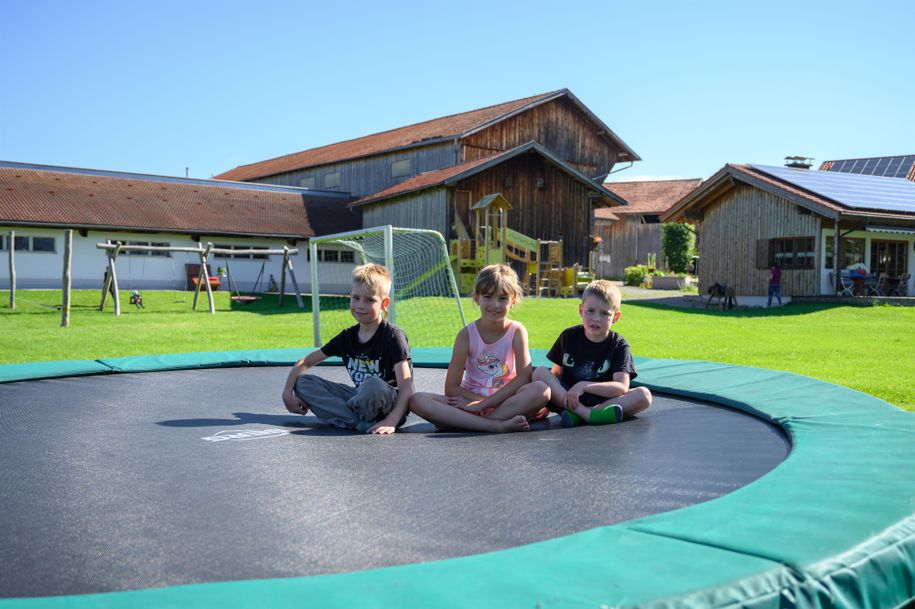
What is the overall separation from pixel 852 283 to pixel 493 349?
14.4 meters

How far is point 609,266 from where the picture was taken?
32.6 metres

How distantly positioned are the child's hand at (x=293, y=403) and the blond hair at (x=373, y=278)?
57 cm

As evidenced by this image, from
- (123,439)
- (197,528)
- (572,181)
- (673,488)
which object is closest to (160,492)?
(197,528)

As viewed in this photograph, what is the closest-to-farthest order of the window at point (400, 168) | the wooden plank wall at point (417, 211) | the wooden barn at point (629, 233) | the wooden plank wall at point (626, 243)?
the wooden plank wall at point (417, 211)
the window at point (400, 168)
the wooden barn at point (629, 233)
the wooden plank wall at point (626, 243)

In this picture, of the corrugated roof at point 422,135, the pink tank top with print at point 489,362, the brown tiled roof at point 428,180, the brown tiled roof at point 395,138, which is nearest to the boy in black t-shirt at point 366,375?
the pink tank top with print at point 489,362

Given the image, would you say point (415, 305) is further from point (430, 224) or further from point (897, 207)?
point (897, 207)

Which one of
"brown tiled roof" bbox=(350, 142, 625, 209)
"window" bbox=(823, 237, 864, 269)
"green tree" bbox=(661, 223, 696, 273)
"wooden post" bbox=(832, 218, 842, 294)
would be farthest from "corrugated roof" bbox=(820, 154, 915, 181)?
"brown tiled roof" bbox=(350, 142, 625, 209)

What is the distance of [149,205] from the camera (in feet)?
64.5

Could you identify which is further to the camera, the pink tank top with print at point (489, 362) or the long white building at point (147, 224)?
the long white building at point (147, 224)

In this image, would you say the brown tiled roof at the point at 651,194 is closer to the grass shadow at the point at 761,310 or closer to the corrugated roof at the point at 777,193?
the corrugated roof at the point at 777,193

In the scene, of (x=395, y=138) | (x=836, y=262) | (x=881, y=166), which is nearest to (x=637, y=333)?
(x=836, y=262)

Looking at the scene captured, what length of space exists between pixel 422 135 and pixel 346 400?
66.7 ft

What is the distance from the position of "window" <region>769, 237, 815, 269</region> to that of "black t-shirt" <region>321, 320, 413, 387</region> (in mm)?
14457

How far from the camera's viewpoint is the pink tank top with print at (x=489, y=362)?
325 centimetres
